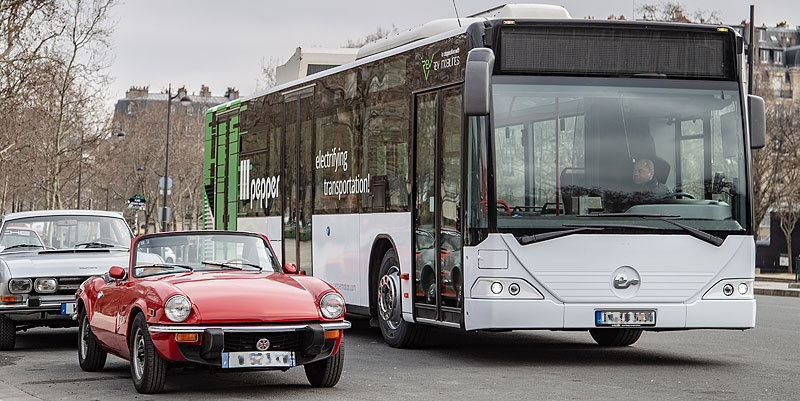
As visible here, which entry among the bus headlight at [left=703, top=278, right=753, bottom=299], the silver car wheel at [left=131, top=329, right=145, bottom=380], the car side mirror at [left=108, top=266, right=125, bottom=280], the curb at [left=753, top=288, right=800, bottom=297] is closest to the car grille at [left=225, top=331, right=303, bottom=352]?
the silver car wheel at [left=131, top=329, right=145, bottom=380]

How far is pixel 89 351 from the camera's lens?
11.6m

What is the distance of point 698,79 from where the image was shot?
12.4 metres

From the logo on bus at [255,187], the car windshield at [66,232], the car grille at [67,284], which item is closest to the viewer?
the car grille at [67,284]

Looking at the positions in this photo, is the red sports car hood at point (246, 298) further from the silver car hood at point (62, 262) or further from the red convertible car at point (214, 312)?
the silver car hood at point (62, 262)

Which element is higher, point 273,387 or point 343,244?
point 343,244

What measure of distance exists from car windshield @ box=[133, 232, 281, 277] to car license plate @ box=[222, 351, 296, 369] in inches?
55.2

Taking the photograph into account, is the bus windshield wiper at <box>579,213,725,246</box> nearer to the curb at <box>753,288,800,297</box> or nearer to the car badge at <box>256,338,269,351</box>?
the car badge at <box>256,338,269,351</box>

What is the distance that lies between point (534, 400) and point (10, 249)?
772cm

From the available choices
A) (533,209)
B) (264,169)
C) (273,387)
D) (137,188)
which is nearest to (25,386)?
(273,387)

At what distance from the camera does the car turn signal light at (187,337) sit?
930 centimetres

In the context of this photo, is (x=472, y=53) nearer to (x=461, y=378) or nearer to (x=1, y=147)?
(x=461, y=378)

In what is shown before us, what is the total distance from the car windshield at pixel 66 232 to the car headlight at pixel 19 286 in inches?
50.2

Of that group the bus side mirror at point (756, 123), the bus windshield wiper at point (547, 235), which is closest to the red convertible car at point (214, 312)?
the bus windshield wiper at point (547, 235)

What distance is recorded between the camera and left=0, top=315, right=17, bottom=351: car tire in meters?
13.9
